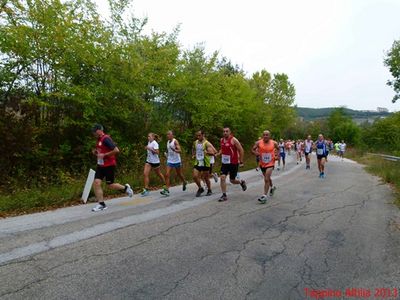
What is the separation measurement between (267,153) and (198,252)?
535 centimetres

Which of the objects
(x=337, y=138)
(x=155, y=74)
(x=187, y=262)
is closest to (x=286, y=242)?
(x=187, y=262)

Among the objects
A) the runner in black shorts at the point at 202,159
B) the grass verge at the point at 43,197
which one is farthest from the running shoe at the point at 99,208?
the runner in black shorts at the point at 202,159

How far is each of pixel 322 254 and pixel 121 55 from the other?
1149 centimetres

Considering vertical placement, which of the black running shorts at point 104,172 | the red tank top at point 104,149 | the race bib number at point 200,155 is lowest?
the black running shorts at point 104,172

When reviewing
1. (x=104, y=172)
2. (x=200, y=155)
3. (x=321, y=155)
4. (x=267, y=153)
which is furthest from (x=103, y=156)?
(x=321, y=155)

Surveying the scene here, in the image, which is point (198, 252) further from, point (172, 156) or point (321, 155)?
point (321, 155)

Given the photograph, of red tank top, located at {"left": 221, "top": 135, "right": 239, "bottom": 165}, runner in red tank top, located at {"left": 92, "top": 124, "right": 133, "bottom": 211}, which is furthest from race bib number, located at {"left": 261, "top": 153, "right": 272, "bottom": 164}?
runner in red tank top, located at {"left": 92, "top": 124, "right": 133, "bottom": 211}

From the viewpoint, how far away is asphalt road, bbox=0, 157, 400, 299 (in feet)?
13.6

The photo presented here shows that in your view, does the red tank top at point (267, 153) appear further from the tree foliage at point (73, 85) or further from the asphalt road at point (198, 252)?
the tree foliage at point (73, 85)

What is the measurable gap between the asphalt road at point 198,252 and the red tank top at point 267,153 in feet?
5.18

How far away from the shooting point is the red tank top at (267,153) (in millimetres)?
10172

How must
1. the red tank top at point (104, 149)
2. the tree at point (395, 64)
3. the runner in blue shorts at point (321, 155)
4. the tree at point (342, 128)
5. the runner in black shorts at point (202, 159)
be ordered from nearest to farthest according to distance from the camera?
1. the red tank top at point (104, 149)
2. the runner in black shorts at point (202, 159)
3. the runner in blue shorts at point (321, 155)
4. the tree at point (395, 64)
5. the tree at point (342, 128)

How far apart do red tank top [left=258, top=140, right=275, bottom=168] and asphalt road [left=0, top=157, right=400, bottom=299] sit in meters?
1.58

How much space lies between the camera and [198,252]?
5.35 metres
